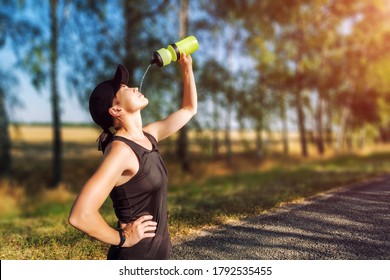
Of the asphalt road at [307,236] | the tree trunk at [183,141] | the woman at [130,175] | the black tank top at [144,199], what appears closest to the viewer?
the woman at [130,175]

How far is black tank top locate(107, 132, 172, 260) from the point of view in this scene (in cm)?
300

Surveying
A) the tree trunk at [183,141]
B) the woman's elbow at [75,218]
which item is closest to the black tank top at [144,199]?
the woman's elbow at [75,218]

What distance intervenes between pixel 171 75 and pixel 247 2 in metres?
5.84

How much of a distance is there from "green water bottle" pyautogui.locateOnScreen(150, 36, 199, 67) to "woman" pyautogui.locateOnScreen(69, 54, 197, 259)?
0.33m

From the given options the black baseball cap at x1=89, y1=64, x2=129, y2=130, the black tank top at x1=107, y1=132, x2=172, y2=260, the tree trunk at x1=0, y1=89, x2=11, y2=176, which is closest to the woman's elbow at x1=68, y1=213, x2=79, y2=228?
the black tank top at x1=107, y1=132, x2=172, y2=260

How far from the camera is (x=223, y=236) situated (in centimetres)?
448

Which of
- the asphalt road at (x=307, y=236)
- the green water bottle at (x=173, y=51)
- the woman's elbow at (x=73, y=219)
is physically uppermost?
the green water bottle at (x=173, y=51)

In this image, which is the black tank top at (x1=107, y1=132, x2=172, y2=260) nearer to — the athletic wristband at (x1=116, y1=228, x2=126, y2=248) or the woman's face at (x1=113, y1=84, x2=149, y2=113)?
the athletic wristband at (x1=116, y1=228, x2=126, y2=248)

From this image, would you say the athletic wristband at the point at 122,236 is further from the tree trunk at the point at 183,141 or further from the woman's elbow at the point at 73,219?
the tree trunk at the point at 183,141

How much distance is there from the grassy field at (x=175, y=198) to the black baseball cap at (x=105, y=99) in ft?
5.74

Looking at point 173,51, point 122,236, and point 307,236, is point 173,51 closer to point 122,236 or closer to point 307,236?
point 122,236

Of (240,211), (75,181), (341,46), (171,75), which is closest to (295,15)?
(341,46)

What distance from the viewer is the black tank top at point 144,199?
3.00m

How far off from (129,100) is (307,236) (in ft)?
7.18
